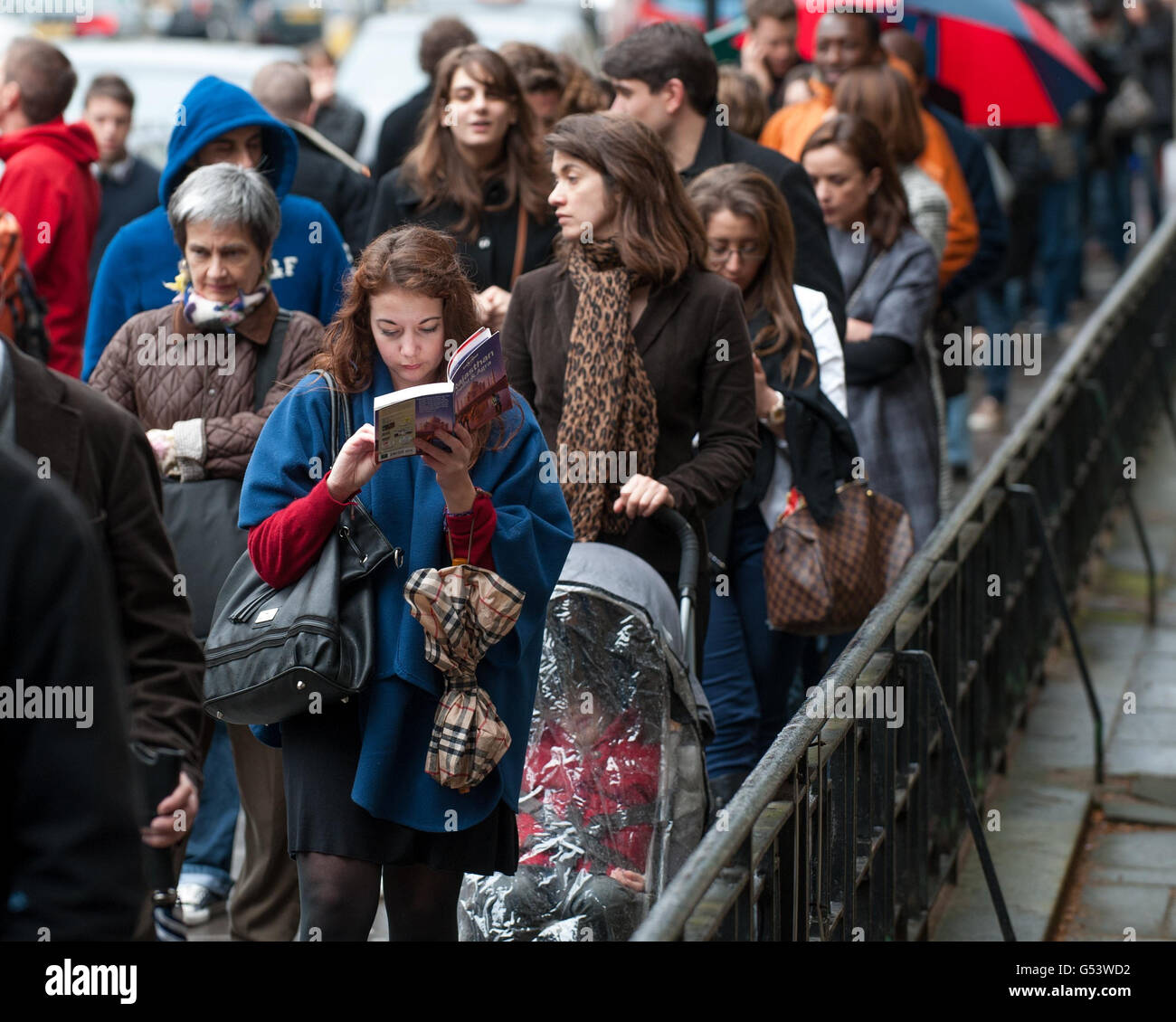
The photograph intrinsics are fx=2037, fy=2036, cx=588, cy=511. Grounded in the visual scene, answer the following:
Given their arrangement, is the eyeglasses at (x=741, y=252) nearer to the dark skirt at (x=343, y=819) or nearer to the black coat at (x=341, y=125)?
the dark skirt at (x=343, y=819)

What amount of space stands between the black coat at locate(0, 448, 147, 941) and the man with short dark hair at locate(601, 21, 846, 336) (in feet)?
12.9

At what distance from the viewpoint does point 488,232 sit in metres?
5.88

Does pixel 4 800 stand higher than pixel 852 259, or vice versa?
pixel 852 259

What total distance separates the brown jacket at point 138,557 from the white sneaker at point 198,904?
2212mm

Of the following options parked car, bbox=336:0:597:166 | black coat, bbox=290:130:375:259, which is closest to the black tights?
black coat, bbox=290:130:375:259

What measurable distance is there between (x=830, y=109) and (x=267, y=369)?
10.5ft

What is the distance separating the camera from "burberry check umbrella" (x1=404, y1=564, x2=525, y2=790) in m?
3.49

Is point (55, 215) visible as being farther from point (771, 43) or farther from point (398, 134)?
point (771, 43)

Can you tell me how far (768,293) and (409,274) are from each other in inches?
76.5

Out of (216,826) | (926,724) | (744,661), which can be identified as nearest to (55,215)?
(216,826)

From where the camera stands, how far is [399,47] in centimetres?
1486

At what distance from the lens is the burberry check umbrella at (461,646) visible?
3488 millimetres
